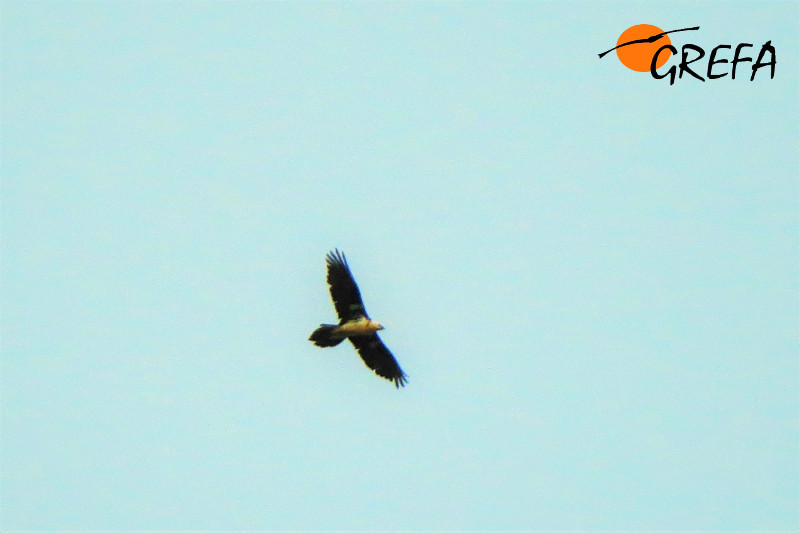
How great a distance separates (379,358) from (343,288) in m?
2.25

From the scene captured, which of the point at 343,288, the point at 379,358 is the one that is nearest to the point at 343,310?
the point at 343,288

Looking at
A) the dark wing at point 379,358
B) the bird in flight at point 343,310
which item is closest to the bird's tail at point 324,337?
the bird in flight at point 343,310

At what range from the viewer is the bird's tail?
2367cm

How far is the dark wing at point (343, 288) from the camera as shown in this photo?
78.5ft

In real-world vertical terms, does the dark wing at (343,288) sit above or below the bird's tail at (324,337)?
above

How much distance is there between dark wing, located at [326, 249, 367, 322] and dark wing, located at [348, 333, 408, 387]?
107cm

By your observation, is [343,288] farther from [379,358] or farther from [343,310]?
[379,358]

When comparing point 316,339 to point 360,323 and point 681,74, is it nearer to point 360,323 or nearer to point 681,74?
point 360,323

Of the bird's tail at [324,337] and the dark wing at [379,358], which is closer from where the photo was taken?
the bird's tail at [324,337]

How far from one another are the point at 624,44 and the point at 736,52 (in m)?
3.05

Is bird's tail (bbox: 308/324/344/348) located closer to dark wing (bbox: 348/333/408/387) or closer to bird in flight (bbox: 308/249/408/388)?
bird in flight (bbox: 308/249/408/388)

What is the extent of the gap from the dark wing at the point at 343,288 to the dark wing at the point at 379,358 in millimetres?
1068

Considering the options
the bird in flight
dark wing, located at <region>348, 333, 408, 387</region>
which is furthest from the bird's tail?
dark wing, located at <region>348, 333, 408, 387</region>

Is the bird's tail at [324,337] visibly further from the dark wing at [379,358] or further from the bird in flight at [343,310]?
the dark wing at [379,358]
